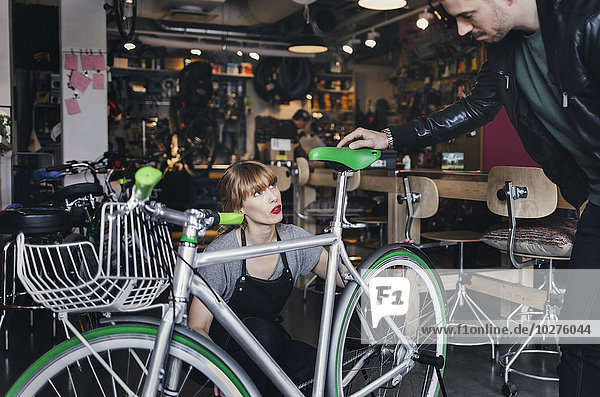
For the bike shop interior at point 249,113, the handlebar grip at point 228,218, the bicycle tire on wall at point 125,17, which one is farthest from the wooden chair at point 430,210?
the bicycle tire on wall at point 125,17

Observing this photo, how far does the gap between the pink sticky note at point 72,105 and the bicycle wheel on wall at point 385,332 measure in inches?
176

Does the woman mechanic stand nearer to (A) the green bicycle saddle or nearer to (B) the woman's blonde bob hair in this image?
(B) the woman's blonde bob hair

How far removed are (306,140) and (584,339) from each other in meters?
6.48

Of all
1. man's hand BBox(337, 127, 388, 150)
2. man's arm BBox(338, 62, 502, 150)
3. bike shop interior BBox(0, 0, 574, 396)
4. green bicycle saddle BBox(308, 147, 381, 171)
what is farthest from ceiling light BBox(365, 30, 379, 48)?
green bicycle saddle BBox(308, 147, 381, 171)

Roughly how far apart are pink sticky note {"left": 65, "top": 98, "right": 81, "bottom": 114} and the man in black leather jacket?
474 cm

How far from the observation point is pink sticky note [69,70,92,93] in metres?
5.60

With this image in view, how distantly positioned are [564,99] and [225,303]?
929 mm

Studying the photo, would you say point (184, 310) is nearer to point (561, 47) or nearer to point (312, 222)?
point (561, 47)

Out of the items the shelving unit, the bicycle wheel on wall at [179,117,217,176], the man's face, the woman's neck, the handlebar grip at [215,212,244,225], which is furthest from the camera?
the shelving unit

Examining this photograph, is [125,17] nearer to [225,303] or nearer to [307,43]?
[307,43]

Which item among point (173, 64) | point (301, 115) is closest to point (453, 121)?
point (173, 64)

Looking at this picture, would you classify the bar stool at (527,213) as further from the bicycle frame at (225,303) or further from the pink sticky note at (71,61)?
the pink sticky note at (71,61)

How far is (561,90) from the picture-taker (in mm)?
1419

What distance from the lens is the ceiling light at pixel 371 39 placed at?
894 cm
